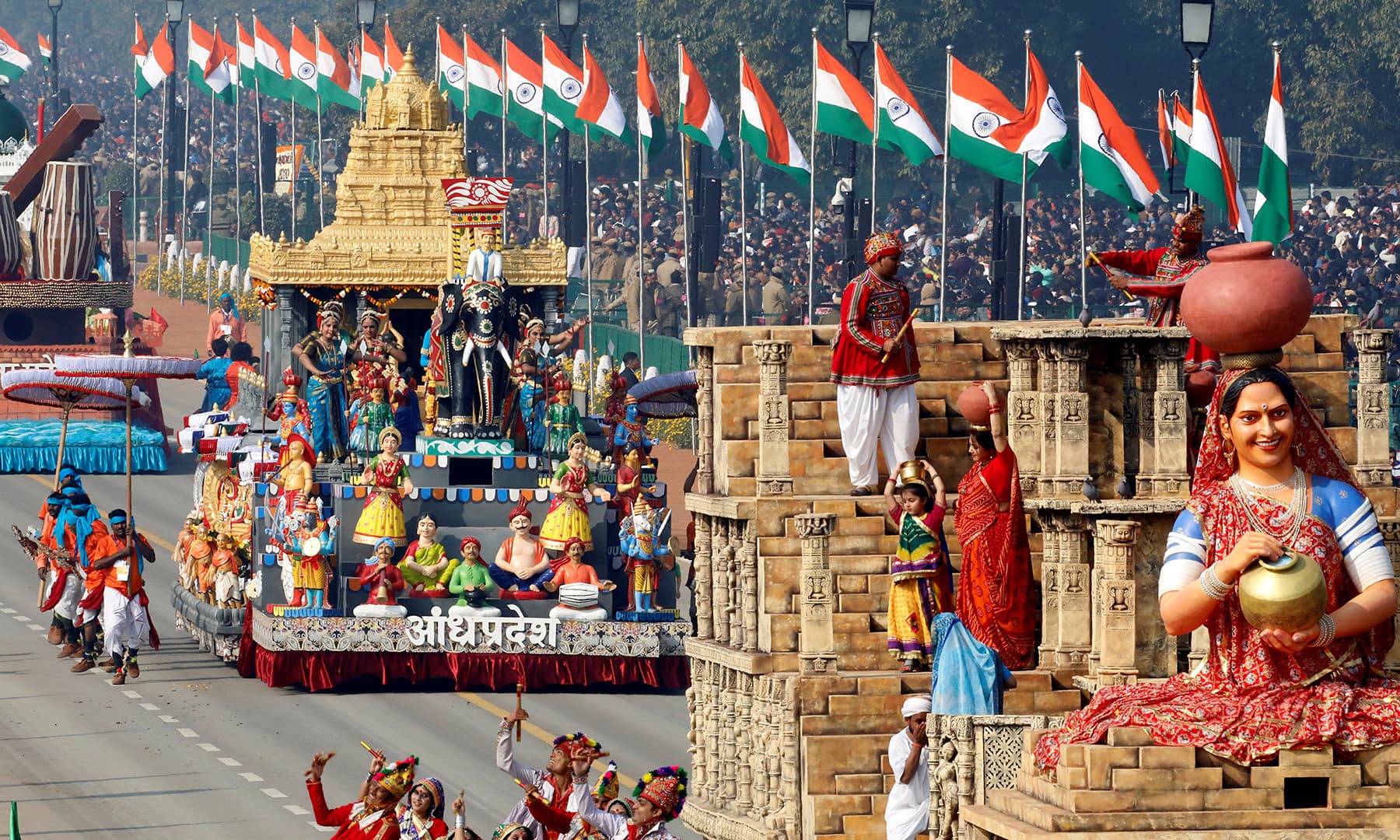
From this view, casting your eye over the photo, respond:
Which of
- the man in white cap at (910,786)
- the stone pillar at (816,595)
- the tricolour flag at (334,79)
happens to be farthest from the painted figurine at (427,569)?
the tricolour flag at (334,79)

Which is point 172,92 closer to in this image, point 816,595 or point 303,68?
point 303,68

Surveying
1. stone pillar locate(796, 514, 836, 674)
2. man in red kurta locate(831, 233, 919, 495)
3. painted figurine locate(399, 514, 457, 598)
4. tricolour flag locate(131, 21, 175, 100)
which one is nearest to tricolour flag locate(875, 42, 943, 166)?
painted figurine locate(399, 514, 457, 598)

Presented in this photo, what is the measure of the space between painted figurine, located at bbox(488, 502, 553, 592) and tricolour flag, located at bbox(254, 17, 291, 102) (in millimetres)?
38781

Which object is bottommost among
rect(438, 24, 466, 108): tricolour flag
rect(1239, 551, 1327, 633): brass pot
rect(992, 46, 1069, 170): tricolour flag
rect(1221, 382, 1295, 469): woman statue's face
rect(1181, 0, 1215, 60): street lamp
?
rect(1239, 551, 1327, 633): brass pot

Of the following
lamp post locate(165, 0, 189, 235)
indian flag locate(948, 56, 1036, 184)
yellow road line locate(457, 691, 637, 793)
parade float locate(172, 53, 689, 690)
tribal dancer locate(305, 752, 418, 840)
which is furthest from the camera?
lamp post locate(165, 0, 189, 235)

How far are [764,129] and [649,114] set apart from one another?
471 cm

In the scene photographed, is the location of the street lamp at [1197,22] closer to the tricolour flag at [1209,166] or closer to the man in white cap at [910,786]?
the tricolour flag at [1209,166]

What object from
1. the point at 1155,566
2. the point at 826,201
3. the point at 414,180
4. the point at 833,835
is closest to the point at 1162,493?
the point at 1155,566

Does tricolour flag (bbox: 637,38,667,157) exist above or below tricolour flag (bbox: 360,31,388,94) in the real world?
below

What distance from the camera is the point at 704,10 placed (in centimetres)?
9912

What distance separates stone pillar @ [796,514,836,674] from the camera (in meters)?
25.4

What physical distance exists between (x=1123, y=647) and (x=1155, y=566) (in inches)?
25.6

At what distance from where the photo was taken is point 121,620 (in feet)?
131

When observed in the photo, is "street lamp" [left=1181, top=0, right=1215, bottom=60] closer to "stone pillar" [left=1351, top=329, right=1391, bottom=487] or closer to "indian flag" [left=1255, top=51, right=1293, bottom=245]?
"indian flag" [left=1255, top=51, right=1293, bottom=245]
